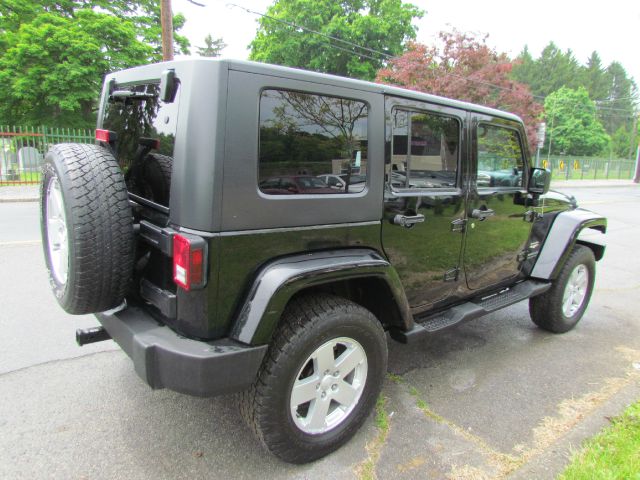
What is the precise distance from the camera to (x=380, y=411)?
9.41 feet

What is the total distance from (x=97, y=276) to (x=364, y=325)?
1.36 meters

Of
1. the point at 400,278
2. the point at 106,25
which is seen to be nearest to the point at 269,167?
the point at 400,278

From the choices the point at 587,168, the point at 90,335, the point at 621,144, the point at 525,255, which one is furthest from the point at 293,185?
the point at 621,144

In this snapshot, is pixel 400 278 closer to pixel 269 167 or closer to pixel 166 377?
pixel 269 167

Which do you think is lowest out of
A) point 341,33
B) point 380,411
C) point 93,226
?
point 380,411

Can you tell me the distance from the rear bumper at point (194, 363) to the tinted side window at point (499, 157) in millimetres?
2222

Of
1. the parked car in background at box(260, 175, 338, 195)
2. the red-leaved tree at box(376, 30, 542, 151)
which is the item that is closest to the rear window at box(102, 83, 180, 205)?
the parked car in background at box(260, 175, 338, 195)

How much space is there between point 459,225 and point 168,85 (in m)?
2.10

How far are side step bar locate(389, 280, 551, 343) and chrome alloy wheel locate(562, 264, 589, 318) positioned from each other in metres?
0.35

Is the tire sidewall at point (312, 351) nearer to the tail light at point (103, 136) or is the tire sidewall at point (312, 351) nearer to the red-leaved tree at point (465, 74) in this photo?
the tail light at point (103, 136)

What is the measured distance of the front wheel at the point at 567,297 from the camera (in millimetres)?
4008

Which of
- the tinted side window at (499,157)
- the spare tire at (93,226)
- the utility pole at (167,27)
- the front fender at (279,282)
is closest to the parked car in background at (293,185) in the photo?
the front fender at (279,282)

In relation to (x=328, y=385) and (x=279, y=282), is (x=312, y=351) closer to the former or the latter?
(x=328, y=385)

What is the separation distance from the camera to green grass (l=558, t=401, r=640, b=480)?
84.9 inches
